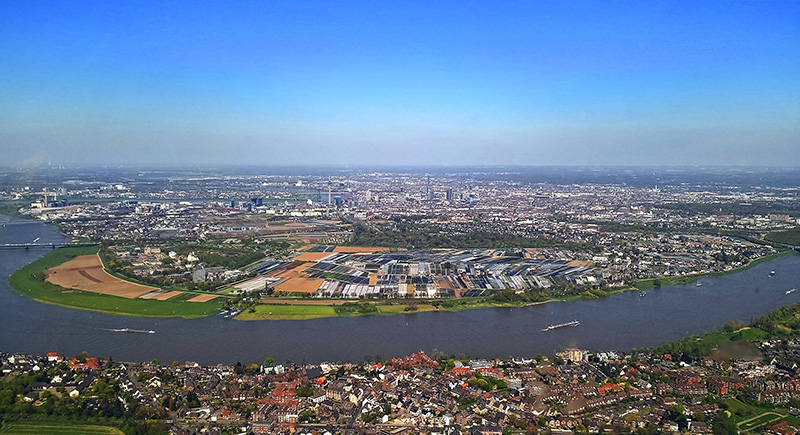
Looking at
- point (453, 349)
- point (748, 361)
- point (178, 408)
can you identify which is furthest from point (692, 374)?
point (178, 408)

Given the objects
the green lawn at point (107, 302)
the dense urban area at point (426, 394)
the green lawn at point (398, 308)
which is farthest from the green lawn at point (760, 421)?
the green lawn at point (107, 302)

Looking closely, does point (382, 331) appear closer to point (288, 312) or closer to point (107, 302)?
point (288, 312)

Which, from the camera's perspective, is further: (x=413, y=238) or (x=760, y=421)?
(x=413, y=238)

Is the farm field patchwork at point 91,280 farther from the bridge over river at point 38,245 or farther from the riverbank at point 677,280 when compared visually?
the riverbank at point 677,280

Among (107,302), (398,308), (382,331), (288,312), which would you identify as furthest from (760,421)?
(107,302)

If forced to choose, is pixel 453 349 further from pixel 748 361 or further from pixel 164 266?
pixel 164 266

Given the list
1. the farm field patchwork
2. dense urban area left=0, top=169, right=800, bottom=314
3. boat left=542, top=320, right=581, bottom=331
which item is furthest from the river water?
dense urban area left=0, top=169, right=800, bottom=314
